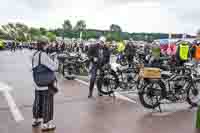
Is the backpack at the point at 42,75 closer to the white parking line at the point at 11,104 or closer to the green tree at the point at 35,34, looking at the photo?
the green tree at the point at 35,34

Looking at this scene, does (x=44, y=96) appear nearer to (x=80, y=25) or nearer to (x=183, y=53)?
(x=183, y=53)

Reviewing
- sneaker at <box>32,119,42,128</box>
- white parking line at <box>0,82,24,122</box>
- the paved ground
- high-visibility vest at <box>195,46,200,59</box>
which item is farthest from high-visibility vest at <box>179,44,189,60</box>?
sneaker at <box>32,119,42,128</box>

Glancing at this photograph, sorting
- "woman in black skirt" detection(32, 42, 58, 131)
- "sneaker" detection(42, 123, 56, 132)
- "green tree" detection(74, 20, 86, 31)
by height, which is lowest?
"sneaker" detection(42, 123, 56, 132)

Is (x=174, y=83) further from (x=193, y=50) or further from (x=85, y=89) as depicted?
(x=193, y=50)

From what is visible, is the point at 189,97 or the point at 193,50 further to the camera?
the point at 193,50

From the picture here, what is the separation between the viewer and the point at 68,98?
10.0 m

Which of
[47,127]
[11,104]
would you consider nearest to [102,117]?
[47,127]

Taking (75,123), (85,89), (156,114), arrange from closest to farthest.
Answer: (75,123)
(156,114)
(85,89)

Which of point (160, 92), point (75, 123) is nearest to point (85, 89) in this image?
point (160, 92)

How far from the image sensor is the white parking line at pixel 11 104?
751 cm

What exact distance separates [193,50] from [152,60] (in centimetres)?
442

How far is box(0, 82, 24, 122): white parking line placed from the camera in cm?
751

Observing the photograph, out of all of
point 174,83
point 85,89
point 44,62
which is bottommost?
point 85,89

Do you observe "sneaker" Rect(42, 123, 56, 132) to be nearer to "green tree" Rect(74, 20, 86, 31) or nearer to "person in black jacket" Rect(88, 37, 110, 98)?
"person in black jacket" Rect(88, 37, 110, 98)
